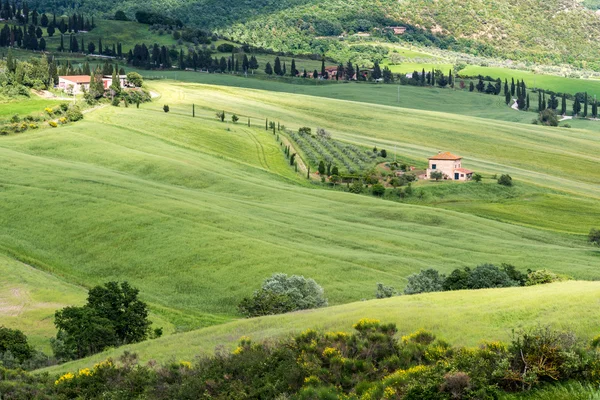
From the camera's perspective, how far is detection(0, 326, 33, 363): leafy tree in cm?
4306

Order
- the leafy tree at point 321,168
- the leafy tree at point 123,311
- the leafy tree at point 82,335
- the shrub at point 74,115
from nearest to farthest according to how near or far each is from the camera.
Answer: the leafy tree at point 82,335 → the leafy tree at point 123,311 → the leafy tree at point 321,168 → the shrub at point 74,115

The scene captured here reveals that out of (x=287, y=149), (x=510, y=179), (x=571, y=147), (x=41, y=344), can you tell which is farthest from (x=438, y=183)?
(x=41, y=344)

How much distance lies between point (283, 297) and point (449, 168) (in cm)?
7705

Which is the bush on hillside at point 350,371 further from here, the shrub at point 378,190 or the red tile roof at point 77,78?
the red tile roof at point 77,78

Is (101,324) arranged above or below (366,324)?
below

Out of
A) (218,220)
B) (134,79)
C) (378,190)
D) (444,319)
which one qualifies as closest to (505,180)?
(378,190)

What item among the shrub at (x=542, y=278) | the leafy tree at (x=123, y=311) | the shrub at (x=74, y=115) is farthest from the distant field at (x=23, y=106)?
the shrub at (x=542, y=278)

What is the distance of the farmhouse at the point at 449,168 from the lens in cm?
12588

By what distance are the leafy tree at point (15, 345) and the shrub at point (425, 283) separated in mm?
22913

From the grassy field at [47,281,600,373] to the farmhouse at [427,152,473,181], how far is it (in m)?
90.3

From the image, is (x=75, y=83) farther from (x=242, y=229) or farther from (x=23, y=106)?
(x=242, y=229)

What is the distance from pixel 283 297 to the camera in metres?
53.9

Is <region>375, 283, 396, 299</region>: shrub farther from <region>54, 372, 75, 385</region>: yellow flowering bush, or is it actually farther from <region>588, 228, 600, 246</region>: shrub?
<region>588, 228, 600, 246</region>: shrub

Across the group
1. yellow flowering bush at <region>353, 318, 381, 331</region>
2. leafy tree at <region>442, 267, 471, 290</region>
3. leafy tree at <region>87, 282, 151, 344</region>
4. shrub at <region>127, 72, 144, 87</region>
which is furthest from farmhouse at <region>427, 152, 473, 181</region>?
yellow flowering bush at <region>353, 318, 381, 331</region>
